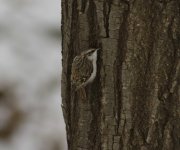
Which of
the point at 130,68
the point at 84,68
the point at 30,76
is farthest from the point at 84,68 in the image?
the point at 30,76

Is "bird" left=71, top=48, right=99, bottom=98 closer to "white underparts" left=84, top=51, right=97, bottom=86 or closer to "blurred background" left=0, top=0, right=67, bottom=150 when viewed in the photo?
"white underparts" left=84, top=51, right=97, bottom=86

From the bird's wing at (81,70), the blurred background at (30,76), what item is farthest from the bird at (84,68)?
the blurred background at (30,76)

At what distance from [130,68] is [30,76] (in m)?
2.14

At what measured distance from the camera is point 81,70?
7.55 feet

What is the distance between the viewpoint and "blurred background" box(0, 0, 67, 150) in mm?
4082

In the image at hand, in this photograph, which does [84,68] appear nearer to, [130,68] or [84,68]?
[84,68]

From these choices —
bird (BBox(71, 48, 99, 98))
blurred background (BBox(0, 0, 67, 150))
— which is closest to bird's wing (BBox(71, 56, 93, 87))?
bird (BBox(71, 48, 99, 98))

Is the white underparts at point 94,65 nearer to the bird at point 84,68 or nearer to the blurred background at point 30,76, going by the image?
the bird at point 84,68

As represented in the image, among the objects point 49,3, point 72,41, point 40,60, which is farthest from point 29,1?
point 72,41

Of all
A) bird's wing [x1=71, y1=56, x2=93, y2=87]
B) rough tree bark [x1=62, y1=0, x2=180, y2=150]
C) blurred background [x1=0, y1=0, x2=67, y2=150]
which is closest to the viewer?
rough tree bark [x1=62, y1=0, x2=180, y2=150]

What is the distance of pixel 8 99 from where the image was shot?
4152 mm

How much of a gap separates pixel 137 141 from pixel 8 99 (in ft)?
6.61

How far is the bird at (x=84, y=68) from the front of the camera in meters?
2.23

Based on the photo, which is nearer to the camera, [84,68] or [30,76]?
[84,68]
